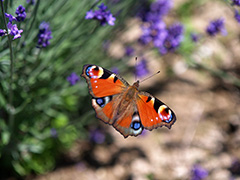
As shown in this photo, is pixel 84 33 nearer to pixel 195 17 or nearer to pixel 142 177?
pixel 142 177

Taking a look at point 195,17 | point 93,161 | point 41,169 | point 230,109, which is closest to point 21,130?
point 41,169

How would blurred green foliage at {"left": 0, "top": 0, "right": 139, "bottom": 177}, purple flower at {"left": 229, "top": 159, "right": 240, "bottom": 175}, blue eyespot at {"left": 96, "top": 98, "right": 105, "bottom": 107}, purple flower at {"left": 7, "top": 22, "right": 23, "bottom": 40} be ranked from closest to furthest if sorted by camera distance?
1. purple flower at {"left": 7, "top": 22, "right": 23, "bottom": 40}
2. blue eyespot at {"left": 96, "top": 98, "right": 105, "bottom": 107}
3. blurred green foliage at {"left": 0, "top": 0, "right": 139, "bottom": 177}
4. purple flower at {"left": 229, "top": 159, "right": 240, "bottom": 175}

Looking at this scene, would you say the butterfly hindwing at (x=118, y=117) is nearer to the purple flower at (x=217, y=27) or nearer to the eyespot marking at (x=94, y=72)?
the eyespot marking at (x=94, y=72)

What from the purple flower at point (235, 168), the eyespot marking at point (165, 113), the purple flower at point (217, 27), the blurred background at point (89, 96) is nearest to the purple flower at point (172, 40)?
the blurred background at point (89, 96)

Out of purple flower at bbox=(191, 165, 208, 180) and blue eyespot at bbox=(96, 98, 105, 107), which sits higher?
blue eyespot at bbox=(96, 98, 105, 107)

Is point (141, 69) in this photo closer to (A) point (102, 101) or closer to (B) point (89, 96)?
(B) point (89, 96)

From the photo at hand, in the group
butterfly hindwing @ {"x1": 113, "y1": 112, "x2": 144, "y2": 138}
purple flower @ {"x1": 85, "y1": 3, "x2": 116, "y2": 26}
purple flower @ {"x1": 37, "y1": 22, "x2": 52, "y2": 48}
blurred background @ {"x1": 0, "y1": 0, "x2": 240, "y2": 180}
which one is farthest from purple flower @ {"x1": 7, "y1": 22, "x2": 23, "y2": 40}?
butterfly hindwing @ {"x1": 113, "y1": 112, "x2": 144, "y2": 138}

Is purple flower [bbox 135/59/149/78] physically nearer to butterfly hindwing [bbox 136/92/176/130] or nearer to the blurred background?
the blurred background
